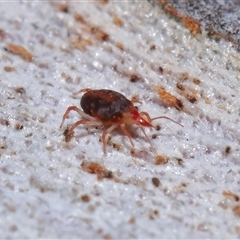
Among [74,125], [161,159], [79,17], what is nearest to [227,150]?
[161,159]

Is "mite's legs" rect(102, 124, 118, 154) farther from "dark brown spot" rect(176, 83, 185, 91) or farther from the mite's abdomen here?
"dark brown spot" rect(176, 83, 185, 91)

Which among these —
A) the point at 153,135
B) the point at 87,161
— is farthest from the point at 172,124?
the point at 87,161

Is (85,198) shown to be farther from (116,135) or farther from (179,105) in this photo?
(179,105)

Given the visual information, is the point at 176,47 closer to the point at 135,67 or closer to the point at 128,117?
the point at 135,67

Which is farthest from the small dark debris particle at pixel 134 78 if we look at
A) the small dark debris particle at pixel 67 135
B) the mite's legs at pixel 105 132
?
the small dark debris particle at pixel 67 135

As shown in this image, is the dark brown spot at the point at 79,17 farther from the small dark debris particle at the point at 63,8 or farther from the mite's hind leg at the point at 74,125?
the mite's hind leg at the point at 74,125

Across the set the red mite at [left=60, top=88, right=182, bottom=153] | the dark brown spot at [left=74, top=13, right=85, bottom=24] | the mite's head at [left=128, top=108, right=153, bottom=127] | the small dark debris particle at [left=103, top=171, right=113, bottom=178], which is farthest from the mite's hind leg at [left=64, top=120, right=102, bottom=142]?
the dark brown spot at [left=74, top=13, right=85, bottom=24]
